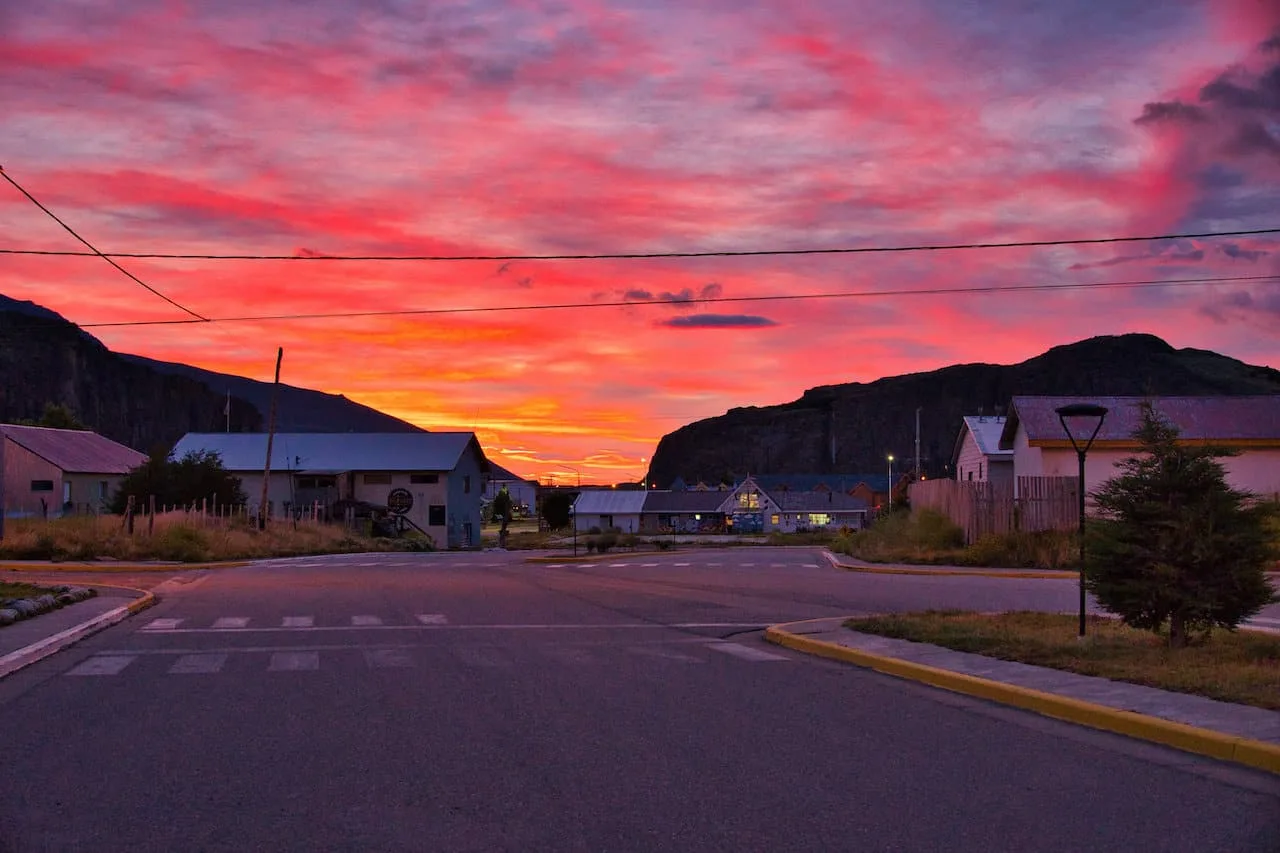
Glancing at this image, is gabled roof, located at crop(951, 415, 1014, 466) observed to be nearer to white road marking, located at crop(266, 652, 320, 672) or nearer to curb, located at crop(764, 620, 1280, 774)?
curb, located at crop(764, 620, 1280, 774)

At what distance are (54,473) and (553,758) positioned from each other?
252ft

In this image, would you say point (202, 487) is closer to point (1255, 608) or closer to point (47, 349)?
point (1255, 608)

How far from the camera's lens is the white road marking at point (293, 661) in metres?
14.0

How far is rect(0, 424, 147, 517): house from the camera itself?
75.4 metres

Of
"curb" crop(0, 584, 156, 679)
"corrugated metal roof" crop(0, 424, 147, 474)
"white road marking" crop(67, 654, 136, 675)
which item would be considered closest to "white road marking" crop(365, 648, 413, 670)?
"white road marking" crop(67, 654, 136, 675)

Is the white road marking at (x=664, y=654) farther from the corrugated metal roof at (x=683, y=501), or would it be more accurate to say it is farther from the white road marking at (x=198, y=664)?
the corrugated metal roof at (x=683, y=501)

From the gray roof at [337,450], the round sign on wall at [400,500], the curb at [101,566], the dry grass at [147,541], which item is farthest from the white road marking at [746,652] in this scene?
A: the round sign on wall at [400,500]

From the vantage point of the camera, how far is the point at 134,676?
44.0ft

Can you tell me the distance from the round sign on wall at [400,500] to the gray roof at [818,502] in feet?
273

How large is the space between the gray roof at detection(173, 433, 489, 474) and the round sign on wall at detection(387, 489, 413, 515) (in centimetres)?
162

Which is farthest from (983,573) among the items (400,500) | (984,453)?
(400,500)

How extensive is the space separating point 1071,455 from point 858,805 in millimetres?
37953

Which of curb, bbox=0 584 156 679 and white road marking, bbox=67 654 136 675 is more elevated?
curb, bbox=0 584 156 679

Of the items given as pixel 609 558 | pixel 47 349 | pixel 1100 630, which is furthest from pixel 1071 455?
pixel 47 349
